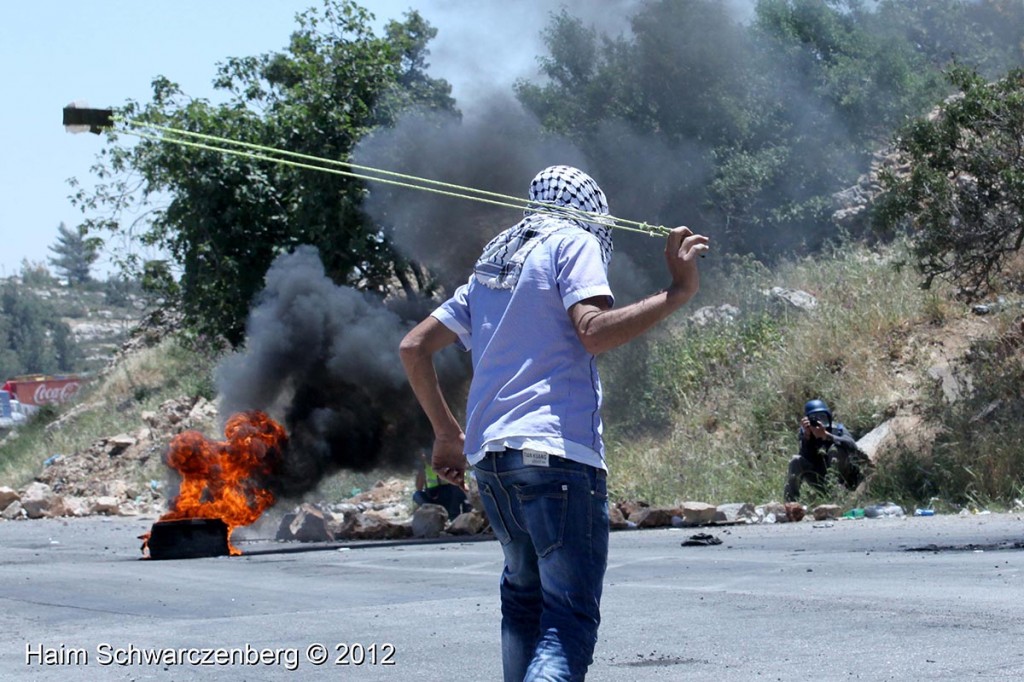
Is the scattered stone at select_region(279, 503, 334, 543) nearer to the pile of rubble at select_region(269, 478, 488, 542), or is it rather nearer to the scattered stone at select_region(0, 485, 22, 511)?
the pile of rubble at select_region(269, 478, 488, 542)

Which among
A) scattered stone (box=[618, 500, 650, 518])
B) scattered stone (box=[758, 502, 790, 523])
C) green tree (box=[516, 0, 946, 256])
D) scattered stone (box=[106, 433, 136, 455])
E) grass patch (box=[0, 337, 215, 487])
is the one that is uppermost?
green tree (box=[516, 0, 946, 256])

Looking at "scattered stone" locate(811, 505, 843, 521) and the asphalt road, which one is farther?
"scattered stone" locate(811, 505, 843, 521)

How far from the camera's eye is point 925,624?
5.57 meters

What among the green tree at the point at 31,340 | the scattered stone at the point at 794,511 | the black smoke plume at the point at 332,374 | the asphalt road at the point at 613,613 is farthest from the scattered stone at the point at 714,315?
the green tree at the point at 31,340

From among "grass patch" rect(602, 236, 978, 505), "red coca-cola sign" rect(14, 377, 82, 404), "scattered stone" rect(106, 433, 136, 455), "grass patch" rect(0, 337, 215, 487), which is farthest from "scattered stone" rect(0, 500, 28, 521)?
"red coca-cola sign" rect(14, 377, 82, 404)

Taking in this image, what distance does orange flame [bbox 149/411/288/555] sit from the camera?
40.8 feet

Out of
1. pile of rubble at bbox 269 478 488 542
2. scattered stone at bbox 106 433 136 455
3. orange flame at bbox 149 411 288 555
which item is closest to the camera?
orange flame at bbox 149 411 288 555

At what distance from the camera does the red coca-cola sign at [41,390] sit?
4394 cm

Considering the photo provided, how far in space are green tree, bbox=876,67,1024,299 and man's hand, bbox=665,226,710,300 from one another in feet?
34.9

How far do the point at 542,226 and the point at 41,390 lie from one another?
45.1m

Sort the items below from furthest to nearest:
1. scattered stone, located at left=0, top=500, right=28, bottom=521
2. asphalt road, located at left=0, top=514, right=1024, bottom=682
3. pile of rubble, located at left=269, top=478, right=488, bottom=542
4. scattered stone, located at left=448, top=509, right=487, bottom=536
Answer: scattered stone, located at left=0, top=500, right=28, bottom=521
pile of rubble, located at left=269, top=478, right=488, bottom=542
scattered stone, located at left=448, top=509, right=487, bottom=536
asphalt road, located at left=0, top=514, right=1024, bottom=682

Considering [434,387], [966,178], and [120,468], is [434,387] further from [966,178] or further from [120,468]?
[120,468]

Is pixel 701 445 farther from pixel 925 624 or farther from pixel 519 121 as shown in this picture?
pixel 925 624

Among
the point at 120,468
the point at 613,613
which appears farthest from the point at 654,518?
the point at 120,468
